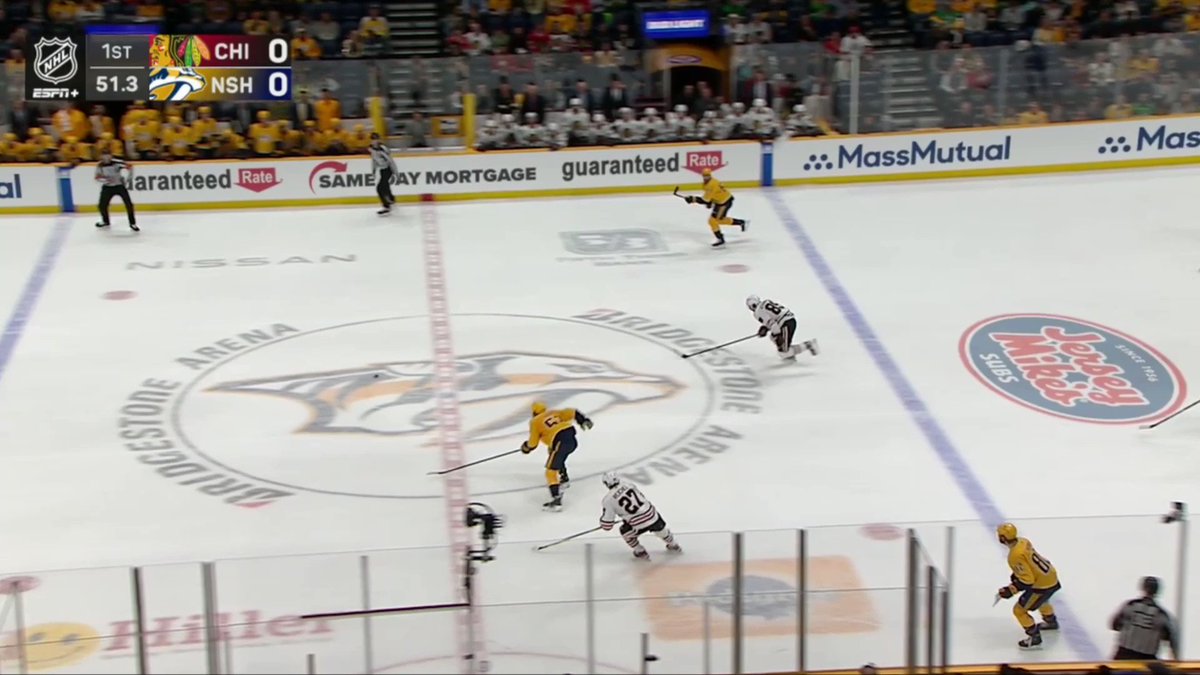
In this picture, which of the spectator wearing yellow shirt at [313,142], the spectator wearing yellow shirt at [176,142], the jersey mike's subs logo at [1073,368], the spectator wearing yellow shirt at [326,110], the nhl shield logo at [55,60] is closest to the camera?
the jersey mike's subs logo at [1073,368]

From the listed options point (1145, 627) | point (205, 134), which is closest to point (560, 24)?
point (205, 134)

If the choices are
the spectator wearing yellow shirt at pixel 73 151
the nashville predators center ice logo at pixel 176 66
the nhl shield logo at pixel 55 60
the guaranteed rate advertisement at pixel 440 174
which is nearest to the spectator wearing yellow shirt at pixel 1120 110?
the guaranteed rate advertisement at pixel 440 174

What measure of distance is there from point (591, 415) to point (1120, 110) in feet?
37.4

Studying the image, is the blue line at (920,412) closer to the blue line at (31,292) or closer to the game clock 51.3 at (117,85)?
the blue line at (31,292)

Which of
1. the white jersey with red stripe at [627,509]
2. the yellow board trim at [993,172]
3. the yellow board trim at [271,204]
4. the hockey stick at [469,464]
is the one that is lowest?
the hockey stick at [469,464]

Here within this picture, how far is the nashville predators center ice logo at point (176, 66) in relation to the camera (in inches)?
812

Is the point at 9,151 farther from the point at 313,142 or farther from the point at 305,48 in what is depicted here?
the point at 305,48

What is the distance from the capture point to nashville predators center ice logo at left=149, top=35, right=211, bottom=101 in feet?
67.7

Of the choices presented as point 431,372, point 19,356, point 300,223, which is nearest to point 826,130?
point 300,223

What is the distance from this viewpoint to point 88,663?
22.5ft

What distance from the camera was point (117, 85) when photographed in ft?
67.9

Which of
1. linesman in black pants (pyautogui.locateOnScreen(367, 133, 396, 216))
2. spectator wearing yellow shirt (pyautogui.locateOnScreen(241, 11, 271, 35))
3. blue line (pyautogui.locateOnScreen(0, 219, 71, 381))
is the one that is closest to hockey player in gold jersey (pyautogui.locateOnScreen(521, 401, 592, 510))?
blue line (pyautogui.locateOnScreen(0, 219, 71, 381))

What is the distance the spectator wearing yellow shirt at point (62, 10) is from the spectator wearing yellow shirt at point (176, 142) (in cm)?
412

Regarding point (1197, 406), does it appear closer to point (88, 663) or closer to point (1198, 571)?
point (1198, 571)
